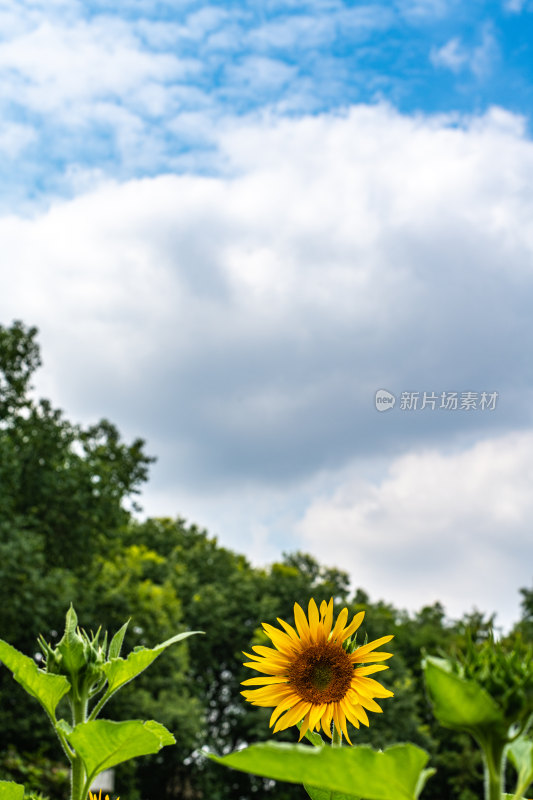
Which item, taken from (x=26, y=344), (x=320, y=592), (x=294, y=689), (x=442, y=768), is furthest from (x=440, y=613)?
(x=294, y=689)

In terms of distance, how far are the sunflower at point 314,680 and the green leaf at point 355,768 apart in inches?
35.1

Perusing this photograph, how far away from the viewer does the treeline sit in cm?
1517

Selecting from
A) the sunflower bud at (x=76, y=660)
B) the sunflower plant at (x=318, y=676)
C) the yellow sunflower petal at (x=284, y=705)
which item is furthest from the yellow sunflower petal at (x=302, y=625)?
the sunflower bud at (x=76, y=660)

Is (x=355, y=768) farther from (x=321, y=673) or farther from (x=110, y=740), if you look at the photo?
(x=321, y=673)

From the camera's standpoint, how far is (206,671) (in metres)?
25.8

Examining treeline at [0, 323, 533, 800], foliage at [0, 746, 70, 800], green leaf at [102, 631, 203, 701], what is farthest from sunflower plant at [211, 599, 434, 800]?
foliage at [0, 746, 70, 800]

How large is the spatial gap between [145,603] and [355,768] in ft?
59.3

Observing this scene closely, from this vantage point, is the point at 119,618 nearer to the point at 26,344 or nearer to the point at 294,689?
the point at 26,344

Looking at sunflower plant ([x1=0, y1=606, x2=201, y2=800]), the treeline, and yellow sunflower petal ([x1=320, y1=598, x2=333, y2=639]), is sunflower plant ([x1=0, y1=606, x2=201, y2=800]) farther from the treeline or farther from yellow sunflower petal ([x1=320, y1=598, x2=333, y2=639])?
the treeline

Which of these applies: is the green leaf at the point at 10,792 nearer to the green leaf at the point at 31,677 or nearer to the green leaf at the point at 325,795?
the green leaf at the point at 31,677

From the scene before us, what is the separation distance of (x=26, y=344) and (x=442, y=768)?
67.7ft

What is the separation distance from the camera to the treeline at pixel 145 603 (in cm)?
1517

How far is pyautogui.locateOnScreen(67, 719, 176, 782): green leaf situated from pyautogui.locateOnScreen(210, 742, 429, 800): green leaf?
235 mm

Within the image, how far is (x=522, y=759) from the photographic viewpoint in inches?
26.8
